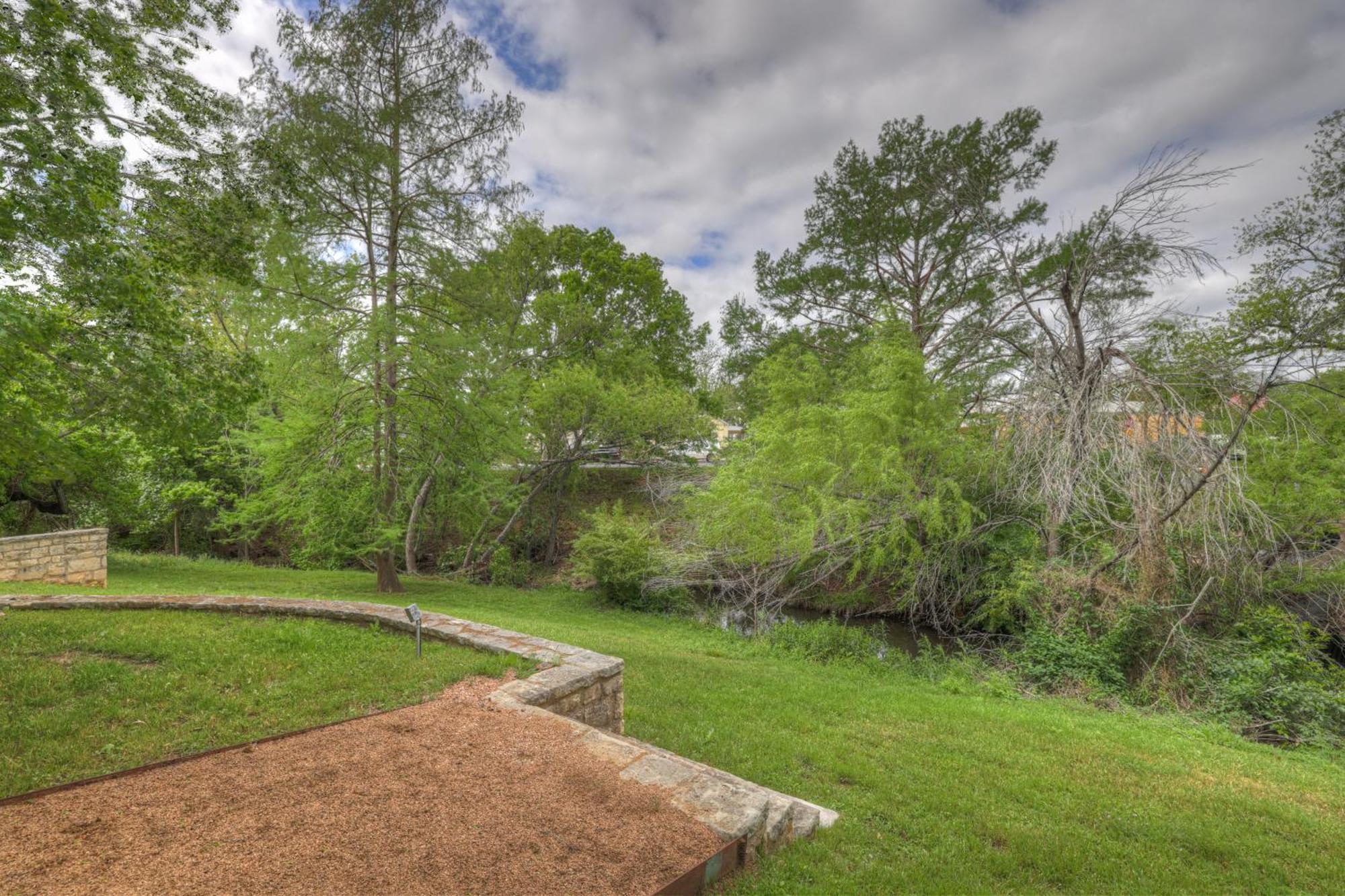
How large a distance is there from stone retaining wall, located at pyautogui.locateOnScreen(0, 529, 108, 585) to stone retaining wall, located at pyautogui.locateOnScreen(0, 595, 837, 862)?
374 cm

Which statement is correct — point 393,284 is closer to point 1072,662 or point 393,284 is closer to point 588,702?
point 588,702

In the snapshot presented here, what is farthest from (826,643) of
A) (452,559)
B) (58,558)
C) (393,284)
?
(58,558)

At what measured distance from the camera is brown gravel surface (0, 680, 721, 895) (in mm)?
1812

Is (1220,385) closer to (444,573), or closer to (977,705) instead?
(977,705)

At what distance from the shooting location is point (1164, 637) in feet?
21.5

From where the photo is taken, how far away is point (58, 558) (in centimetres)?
850

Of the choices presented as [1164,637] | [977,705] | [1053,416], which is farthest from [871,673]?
[1053,416]

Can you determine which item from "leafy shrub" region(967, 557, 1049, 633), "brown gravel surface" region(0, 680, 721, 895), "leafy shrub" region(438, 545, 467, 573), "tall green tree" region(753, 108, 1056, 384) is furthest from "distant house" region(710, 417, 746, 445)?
"brown gravel surface" region(0, 680, 721, 895)

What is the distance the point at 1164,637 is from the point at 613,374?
12.7 m

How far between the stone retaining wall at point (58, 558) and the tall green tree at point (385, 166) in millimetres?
4451

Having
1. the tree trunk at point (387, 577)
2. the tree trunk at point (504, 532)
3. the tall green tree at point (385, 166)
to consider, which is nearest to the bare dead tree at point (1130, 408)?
the tall green tree at point (385, 166)

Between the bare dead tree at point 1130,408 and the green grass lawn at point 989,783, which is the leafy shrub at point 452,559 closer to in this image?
the green grass lawn at point 989,783

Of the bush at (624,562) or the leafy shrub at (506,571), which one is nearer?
the bush at (624,562)

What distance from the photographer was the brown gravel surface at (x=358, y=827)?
181 centimetres
